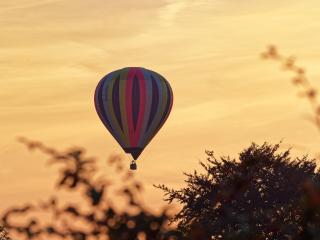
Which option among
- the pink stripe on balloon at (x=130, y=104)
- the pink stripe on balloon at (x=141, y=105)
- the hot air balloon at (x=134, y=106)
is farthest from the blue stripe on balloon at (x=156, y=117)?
the pink stripe on balloon at (x=130, y=104)

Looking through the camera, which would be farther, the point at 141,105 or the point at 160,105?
the point at 141,105

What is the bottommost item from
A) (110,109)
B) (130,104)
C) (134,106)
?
(110,109)

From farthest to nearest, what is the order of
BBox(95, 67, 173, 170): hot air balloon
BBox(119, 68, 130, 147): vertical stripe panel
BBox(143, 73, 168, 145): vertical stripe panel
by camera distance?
BBox(119, 68, 130, 147): vertical stripe panel, BBox(95, 67, 173, 170): hot air balloon, BBox(143, 73, 168, 145): vertical stripe panel

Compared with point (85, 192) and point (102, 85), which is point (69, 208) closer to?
point (85, 192)

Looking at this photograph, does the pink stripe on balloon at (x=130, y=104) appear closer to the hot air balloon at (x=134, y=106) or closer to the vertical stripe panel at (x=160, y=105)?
the hot air balloon at (x=134, y=106)

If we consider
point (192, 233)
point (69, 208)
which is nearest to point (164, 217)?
point (192, 233)

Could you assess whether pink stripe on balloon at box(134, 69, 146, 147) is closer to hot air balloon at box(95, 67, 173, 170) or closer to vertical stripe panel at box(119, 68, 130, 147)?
hot air balloon at box(95, 67, 173, 170)

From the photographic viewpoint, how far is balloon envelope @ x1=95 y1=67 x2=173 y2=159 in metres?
96.2

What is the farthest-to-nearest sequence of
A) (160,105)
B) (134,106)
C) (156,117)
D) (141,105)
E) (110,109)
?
(134,106) → (141,105) → (110,109) → (156,117) → (160,105)

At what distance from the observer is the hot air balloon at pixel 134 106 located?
316 ft

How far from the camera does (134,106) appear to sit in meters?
97.3

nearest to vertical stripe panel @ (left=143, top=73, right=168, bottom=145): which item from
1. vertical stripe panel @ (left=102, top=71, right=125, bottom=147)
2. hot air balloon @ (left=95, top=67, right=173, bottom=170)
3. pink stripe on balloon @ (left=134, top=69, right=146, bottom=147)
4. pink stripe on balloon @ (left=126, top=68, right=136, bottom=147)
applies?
hot air balloon @ (left=95, top=67, right=173, bottom=170)

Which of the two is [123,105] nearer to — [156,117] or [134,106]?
[134,106]

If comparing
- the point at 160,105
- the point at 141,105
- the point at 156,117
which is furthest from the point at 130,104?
the point at 160,105
